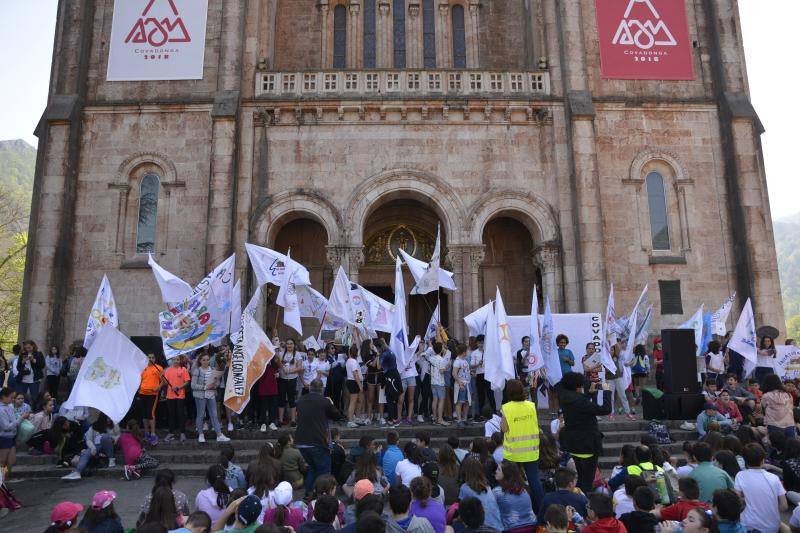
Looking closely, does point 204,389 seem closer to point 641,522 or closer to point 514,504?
point 514,504

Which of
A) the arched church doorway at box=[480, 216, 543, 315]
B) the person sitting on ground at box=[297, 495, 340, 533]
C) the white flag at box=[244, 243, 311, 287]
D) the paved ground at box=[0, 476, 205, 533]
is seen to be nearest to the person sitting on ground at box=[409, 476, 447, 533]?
the person sitting on ground at box=[297, 495, 340, 533]

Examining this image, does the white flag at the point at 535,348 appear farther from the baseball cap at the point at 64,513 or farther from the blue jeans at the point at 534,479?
the baseball cap at the point at 64,513

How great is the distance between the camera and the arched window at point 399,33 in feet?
78.8

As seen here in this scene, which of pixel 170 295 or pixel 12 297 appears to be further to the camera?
pixel 12 297

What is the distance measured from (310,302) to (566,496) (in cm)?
981

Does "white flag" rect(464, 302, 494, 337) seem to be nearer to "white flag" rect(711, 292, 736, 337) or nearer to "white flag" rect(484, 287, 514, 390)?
"white flag" rect(484, 287, 514, 390)

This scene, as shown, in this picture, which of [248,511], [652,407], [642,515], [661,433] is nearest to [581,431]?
[642,515]

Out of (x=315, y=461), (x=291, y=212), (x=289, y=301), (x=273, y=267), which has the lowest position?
(x=315, y=461)

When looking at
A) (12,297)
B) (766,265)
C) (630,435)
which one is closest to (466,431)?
(630,435)

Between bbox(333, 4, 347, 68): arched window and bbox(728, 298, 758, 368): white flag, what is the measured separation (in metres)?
17.3

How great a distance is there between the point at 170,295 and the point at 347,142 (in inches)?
359

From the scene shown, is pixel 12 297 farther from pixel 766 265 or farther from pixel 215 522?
pixel 766 265

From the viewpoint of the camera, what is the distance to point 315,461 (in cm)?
931

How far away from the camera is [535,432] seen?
8070 mm
